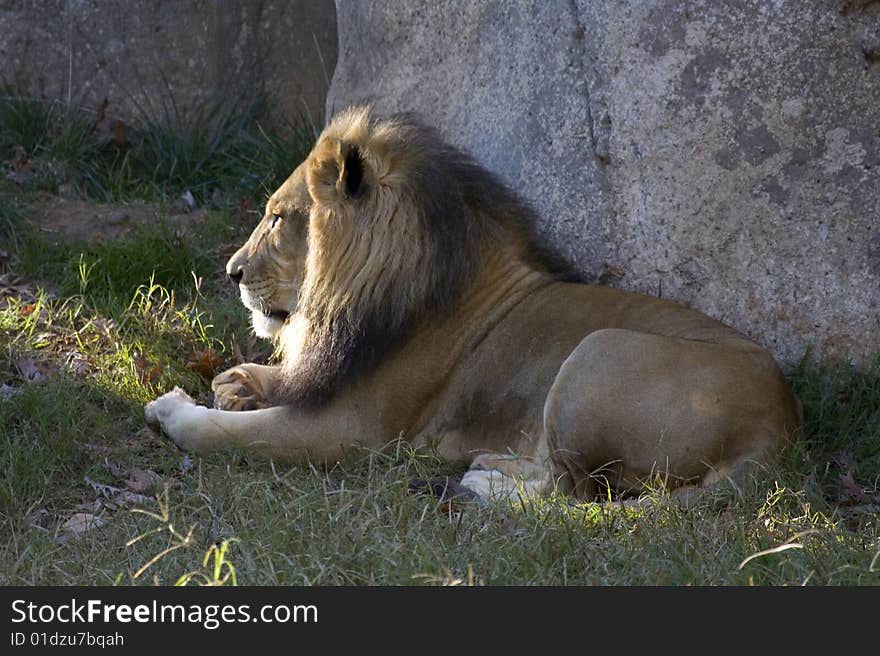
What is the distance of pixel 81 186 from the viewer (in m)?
7.59

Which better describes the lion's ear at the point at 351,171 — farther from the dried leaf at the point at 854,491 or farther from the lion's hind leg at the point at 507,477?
the dried leaf at the point at 854,491

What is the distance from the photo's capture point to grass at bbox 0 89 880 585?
12.4 ft

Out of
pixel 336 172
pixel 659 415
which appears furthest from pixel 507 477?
pixel 336 172

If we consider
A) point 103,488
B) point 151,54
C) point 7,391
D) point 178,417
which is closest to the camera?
point 103,488

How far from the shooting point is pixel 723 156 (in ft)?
17.2

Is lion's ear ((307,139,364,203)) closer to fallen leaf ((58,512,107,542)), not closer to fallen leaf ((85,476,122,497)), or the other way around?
fallen leaf ((85,476,122,497))

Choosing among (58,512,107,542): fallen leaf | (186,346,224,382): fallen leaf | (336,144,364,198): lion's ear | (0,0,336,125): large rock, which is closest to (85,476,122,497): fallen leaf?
(58,512,107,542): fallen leaf

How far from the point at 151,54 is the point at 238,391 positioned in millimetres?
3177

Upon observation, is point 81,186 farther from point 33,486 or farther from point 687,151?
point 687,151

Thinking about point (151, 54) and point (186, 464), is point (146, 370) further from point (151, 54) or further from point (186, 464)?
point (151, 54)

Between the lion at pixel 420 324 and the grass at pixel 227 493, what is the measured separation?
0.45 feet

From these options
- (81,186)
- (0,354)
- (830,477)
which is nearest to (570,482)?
(830,477)

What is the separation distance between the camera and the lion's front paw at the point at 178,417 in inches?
204

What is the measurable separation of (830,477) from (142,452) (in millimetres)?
2441
